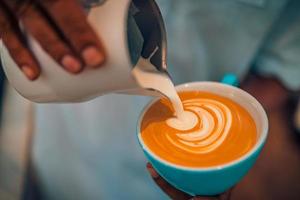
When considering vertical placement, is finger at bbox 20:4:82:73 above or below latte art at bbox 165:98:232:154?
above

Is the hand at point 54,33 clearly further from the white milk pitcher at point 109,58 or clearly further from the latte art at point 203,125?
the latte art at point 203,125

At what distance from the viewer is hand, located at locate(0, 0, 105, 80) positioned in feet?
1.14

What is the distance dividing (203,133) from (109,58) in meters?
0.15

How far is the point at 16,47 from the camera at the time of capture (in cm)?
39

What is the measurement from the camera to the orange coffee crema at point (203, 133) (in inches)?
17.1

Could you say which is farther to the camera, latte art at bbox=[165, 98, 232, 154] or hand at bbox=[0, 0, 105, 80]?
latte art at bbox=[165, 98, 232, 154]

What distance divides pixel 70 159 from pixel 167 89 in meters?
0.40

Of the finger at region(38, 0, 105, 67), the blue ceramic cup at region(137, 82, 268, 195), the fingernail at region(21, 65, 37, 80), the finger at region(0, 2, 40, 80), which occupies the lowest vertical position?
the blue ceramic cup at region(137, 82, 268, 195)

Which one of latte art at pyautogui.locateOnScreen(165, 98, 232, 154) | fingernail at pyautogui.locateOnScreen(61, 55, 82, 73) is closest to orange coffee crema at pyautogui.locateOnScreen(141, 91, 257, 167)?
latte art at pyautogui.locateOnScreen(165, 98, 232, 154)

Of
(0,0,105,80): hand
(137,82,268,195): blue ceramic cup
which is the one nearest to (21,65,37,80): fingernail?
(0,0,105,80): hand

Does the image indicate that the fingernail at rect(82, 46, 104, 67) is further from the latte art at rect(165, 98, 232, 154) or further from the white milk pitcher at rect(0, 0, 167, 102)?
the latte art at rect(165, 98, 232, 154)

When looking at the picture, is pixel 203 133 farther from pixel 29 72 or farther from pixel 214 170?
pixel 29 72

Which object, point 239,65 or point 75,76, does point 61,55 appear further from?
point 239,65

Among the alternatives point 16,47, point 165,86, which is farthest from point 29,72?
point 165,86
